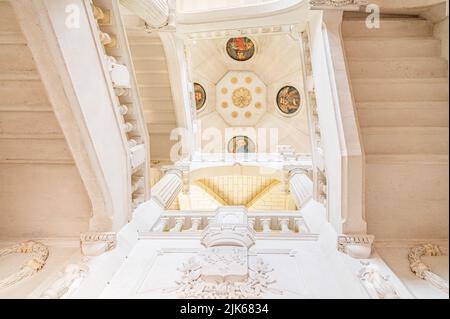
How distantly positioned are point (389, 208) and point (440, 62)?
211 cm

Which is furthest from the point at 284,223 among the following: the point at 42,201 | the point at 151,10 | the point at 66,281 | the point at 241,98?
the point at 241,98

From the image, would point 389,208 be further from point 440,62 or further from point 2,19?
point 2,19

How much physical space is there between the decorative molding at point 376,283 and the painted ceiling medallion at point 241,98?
14869 millimetres

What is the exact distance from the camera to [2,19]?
10.2 ft

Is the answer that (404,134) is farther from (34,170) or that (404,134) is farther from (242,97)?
(242,97)

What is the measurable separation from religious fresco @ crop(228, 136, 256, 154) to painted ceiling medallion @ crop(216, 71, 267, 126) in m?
0.89

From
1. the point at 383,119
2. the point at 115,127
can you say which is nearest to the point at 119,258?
the point at 115,127

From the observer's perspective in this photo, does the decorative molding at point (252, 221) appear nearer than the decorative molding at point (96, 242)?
No

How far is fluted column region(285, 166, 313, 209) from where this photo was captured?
6.56m

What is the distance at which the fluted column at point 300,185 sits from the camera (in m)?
6.56

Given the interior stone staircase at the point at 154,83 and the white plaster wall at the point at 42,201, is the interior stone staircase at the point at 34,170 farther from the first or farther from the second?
the interior stone staircase at the point at 154,83

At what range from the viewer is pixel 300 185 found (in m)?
7.71

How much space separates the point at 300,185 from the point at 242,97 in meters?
11.0

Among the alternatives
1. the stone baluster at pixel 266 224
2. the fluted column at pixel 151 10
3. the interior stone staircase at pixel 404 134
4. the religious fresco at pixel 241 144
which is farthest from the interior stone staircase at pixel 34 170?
the religious fresco at pixel 241 144
